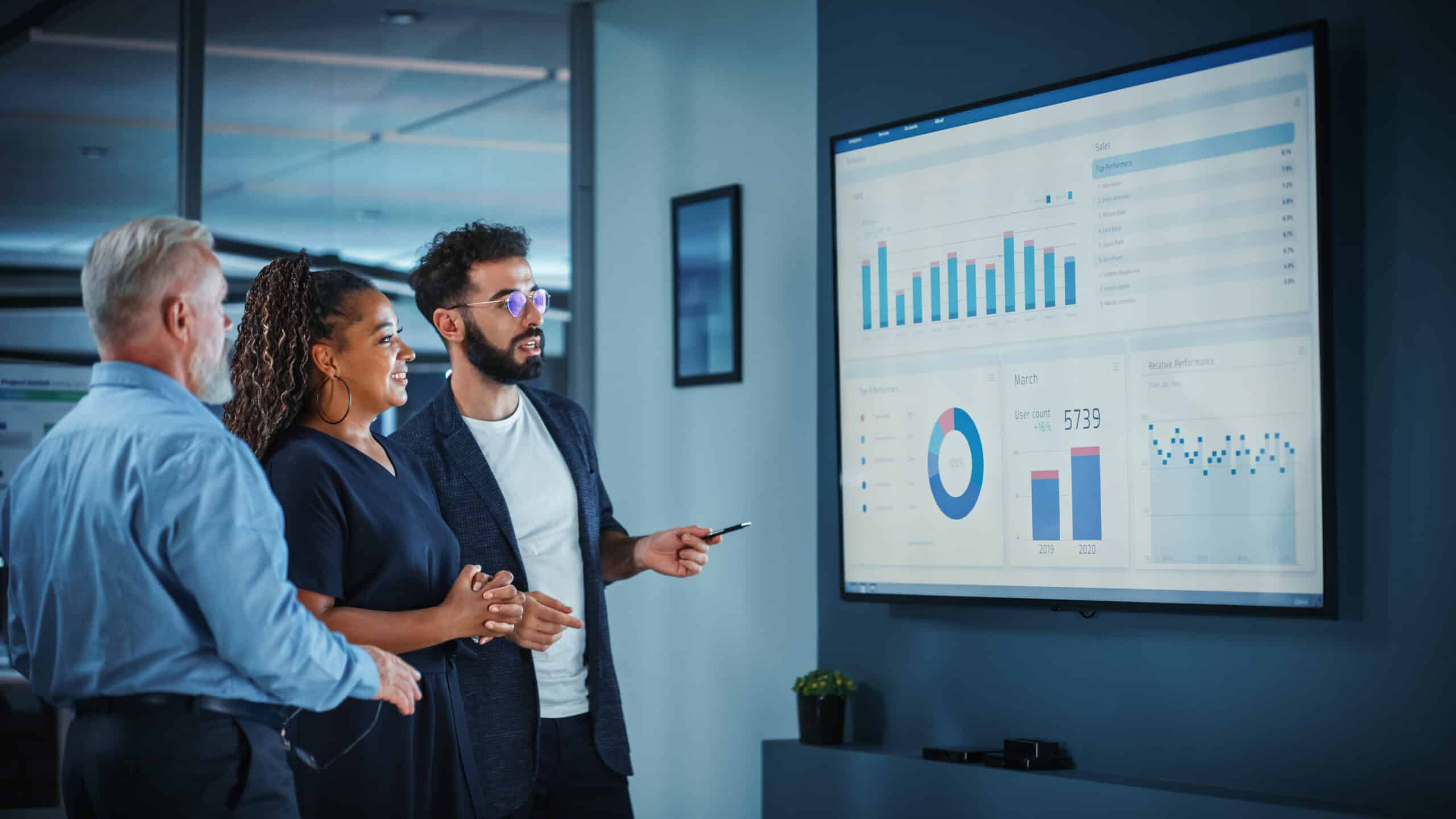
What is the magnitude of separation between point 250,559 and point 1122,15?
7.33 feet

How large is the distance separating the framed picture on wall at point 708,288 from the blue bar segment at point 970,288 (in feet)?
3.07

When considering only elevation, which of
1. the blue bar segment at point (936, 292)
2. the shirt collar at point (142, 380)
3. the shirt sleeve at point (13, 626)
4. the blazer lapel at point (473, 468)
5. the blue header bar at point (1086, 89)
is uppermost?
the blue header bar at point (1086, 89)

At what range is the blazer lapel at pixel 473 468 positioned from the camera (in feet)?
8.89

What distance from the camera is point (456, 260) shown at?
2.91m

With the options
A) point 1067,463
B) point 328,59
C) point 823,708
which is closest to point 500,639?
point 823,708

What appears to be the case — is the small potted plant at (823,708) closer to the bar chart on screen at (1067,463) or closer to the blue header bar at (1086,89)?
the bar chart on screen at (1067,463)

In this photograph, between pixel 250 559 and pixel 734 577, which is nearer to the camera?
pixel 250 559

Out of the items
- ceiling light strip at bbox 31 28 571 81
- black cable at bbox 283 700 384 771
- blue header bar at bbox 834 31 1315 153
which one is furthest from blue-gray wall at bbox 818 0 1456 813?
ceiling light strip at bbox 31 28 571 81

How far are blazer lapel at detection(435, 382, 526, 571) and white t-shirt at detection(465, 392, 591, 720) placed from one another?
3 cm

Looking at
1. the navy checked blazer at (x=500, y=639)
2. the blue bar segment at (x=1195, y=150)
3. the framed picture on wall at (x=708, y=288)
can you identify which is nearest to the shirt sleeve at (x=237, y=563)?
the navy checked blazer at (x=500, y=639)

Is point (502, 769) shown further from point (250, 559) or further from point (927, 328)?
point (927, 328)

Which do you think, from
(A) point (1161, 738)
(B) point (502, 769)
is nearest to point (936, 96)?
(A) point (1161, 738)

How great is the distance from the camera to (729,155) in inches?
158

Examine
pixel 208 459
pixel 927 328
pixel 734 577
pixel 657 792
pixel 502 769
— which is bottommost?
pixel 657 792
